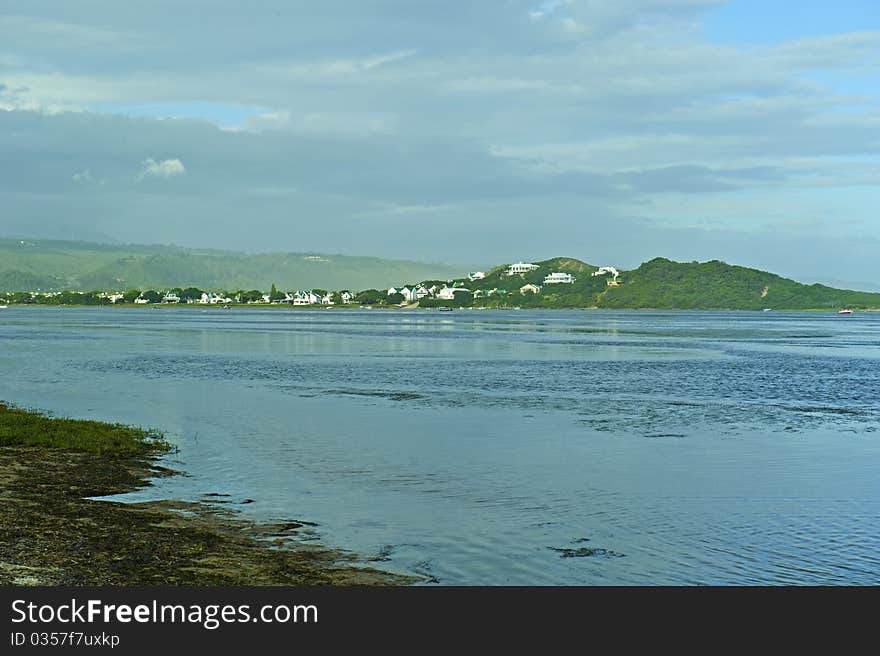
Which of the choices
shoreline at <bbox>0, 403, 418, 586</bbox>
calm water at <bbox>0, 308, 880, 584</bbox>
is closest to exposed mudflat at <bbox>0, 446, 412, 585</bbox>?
shoreline at <bbox>0, 403, 418, 586</bbox>

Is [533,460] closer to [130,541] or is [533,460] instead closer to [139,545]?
[130,541]

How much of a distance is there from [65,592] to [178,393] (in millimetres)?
46754

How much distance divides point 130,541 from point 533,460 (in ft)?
62.7

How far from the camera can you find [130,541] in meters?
21.8

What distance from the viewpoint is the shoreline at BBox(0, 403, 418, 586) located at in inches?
752

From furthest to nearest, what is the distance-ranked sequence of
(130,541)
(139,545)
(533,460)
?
(533,460), (130,541), (139,545)

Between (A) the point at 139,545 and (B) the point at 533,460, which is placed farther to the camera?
(B) the point at 533,460

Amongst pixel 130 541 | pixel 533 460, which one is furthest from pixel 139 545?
pixel 533 460

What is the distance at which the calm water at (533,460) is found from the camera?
22984 millimetres

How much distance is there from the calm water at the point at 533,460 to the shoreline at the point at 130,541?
137 cm

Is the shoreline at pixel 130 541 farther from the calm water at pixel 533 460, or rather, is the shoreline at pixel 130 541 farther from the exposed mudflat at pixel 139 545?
the calm water at pixel 533 460

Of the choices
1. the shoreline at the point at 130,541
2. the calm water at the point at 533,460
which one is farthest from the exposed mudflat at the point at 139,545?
the calm water at the point at 533,460

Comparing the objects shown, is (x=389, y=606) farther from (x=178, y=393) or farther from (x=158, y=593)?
(x=178, y=393)

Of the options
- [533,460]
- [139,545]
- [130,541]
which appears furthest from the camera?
[533,460]
